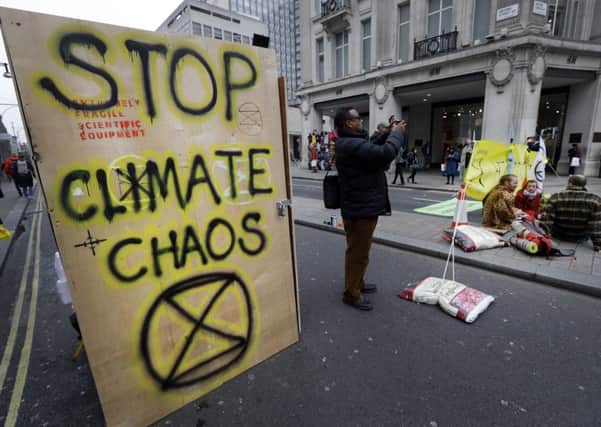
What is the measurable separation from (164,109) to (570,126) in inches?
763

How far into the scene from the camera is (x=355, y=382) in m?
2.30

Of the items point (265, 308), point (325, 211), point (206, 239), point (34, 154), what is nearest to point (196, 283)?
point (206, 239)

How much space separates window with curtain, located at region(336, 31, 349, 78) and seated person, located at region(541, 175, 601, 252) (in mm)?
17947

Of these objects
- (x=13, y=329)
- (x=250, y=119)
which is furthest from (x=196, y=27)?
(x=250, y=119)

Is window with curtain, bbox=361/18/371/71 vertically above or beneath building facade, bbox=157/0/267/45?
beneath

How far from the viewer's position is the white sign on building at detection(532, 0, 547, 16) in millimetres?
12203

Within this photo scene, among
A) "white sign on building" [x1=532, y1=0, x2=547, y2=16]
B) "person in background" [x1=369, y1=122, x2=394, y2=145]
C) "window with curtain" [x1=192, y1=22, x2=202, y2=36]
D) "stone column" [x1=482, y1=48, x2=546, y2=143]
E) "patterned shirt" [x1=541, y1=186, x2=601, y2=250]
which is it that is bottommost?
"patterned shirt" [x1=541, y1=186, x2=601, y2=250]

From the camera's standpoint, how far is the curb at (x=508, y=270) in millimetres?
3545

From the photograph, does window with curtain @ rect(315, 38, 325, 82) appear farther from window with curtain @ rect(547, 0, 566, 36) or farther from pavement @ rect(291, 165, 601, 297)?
pavement @ rect(291, 165, 601, 297)

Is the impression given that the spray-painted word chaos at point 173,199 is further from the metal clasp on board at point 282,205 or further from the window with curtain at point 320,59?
the window with curtain at point 320,59

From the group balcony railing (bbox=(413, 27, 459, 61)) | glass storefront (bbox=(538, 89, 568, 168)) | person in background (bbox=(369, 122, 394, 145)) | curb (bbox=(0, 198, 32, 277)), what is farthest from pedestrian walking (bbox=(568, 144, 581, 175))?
curb (bbox=(0, 198, 32, 277))

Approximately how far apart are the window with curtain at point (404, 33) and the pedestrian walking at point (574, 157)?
360 inches

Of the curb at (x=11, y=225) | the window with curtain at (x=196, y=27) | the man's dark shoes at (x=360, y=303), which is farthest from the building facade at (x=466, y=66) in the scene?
the window with curtain at (x=196, y=27)

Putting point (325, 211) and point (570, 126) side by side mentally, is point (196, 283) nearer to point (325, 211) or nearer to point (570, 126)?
point (325, 211)
